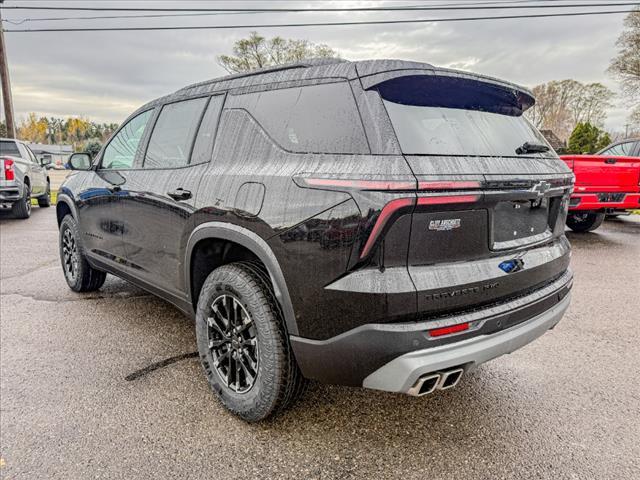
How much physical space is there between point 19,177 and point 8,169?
359mm

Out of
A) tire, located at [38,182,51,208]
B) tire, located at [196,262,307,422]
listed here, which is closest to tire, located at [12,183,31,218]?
tire, located at [38,182,51,208]

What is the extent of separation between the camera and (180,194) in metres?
2.77

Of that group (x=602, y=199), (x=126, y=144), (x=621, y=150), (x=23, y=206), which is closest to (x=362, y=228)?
(x=126, y=144)

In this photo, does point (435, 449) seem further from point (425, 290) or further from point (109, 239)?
point (109, 239)

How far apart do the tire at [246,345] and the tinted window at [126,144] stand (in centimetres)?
167

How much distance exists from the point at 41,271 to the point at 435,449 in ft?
17.5

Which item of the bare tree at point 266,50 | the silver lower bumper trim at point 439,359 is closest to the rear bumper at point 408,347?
the silver lower bumper trim at point 439,359

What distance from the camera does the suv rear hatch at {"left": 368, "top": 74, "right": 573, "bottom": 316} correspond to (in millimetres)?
1818

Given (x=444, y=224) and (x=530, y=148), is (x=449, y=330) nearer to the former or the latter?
(x=444, y=224)

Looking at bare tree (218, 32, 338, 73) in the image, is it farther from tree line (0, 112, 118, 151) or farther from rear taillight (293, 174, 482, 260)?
tree line (0, 112, 118, 151)

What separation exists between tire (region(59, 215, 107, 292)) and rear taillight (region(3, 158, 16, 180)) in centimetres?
625

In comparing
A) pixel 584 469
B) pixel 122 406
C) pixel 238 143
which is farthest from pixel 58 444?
pixel 584 469

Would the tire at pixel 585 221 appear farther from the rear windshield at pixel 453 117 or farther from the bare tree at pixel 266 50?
the bare tree at pixel 266 50

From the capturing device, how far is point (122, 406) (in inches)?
100
